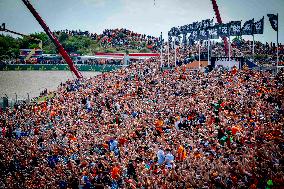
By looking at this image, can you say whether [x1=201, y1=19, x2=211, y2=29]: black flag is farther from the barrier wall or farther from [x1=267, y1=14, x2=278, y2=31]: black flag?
the barrier wall

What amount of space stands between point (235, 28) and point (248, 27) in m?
1.05

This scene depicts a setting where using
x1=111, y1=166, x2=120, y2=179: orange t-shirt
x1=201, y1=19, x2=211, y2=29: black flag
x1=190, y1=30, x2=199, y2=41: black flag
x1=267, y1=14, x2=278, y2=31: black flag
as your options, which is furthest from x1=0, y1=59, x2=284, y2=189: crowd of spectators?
x1=201, y1=19, x2=211, y2=29: black flag

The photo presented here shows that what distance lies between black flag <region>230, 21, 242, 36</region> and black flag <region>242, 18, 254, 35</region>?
32cm

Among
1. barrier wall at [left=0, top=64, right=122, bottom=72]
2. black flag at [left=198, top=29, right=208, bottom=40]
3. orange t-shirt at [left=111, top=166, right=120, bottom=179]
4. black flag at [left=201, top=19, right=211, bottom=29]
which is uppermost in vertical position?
black flag at [left=201, top=19, right=211, bottom=29]

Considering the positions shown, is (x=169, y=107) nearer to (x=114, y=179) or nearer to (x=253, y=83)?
(x=253, y=83)

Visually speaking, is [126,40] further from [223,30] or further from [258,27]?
[258,27]

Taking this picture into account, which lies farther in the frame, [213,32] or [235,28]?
→ [213,32]

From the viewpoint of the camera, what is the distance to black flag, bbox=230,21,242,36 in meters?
21.5

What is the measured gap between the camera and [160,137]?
1245cm

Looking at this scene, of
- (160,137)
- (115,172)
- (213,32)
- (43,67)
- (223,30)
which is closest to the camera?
(115,172)

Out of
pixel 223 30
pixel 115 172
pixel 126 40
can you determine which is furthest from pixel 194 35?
pixel 126 40

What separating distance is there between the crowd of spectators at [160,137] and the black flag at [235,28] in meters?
4.34

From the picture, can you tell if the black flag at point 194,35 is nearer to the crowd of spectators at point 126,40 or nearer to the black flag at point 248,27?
the black flag at point 248,27

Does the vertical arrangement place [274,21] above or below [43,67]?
above
